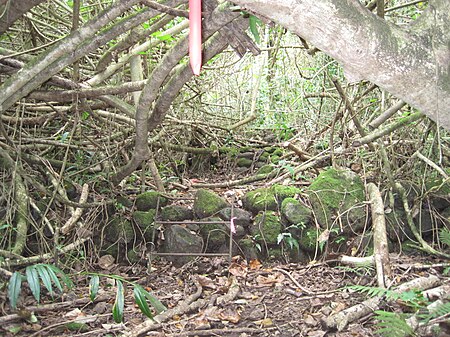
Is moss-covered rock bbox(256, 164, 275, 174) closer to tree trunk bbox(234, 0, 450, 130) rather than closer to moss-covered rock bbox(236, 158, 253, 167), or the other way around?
moss-covered rock bbox(236, 158, 253, 167)

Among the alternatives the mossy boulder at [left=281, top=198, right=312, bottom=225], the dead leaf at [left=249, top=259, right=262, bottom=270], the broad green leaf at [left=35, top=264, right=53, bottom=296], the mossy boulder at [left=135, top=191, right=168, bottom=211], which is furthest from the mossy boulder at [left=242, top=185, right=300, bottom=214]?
the broad green leaf at [left=35, top=264, right=53, bottom=296]

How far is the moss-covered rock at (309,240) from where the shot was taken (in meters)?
4.05

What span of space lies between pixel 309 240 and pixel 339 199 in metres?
0.47

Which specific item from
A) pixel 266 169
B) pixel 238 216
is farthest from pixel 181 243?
pixel 266 169

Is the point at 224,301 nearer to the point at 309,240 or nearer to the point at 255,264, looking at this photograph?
the point at 255,264

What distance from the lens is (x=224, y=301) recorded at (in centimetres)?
336

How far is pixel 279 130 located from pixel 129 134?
7.93ft

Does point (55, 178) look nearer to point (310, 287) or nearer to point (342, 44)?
point (310, 287)

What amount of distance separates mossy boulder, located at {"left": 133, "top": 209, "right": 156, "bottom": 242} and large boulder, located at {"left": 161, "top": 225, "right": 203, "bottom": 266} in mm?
189

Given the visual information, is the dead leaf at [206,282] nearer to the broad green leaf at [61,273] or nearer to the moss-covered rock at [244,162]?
the broad green leaf at [61,273]

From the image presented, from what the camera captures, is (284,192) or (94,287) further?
(284,192)

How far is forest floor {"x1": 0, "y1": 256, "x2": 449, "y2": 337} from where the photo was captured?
2.92m

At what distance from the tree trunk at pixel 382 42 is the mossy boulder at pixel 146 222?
10.3ft

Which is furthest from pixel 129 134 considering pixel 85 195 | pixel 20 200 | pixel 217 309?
pixel 217 309
